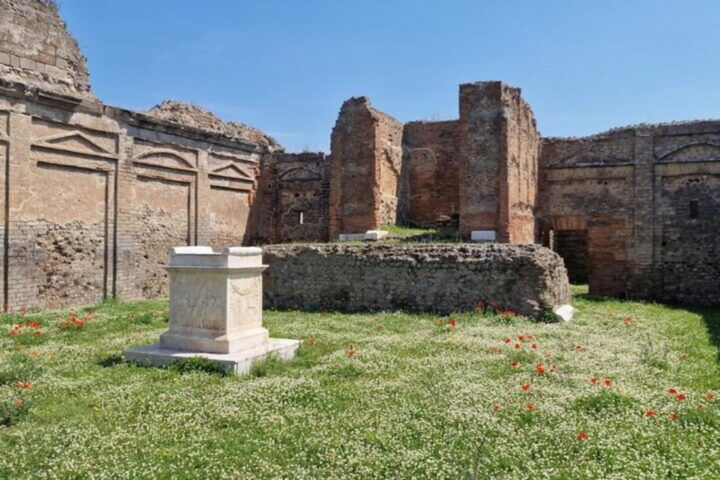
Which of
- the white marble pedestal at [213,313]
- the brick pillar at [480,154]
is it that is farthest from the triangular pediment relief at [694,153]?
the white marble pedestal at [213,313]

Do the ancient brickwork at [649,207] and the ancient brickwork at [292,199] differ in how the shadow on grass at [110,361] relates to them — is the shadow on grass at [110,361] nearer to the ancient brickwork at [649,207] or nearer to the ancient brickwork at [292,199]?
the ancient brickwork at [292,199]

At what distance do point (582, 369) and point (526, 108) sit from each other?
12.0m

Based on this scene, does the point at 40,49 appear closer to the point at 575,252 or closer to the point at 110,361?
the point at 110,361

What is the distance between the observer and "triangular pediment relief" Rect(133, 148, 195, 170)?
649 inches

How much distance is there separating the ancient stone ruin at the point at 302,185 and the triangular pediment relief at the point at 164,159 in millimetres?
43

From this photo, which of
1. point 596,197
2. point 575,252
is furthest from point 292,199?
point 575,252

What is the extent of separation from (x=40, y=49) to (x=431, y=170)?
12028 mm

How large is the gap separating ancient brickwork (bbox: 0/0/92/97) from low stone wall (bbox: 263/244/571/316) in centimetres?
736

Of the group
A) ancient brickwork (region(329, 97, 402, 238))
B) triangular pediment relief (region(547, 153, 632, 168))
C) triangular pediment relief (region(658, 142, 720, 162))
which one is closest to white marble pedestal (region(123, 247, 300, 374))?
ancient brickwork (region(329, 97, 402, 238))

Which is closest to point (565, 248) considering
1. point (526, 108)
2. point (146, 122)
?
point (526, 108)

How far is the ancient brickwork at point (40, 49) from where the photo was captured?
14.4 metres

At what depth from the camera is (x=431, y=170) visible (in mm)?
19891

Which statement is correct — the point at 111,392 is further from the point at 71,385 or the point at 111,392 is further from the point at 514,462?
the point at 514,462

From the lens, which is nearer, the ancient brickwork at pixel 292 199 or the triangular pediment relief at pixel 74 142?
the triangular pediment relief at pixel 74 142
